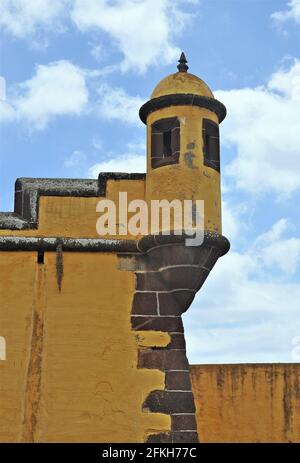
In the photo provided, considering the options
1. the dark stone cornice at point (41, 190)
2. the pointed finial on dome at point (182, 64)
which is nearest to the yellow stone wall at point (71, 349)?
the dark stone cornice at point (41, 190)

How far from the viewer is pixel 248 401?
12852 mm

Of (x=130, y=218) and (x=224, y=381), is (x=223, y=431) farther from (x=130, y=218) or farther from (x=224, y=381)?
(x=130, y=218)

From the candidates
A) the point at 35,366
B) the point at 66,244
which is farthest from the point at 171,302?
the point at 35,366

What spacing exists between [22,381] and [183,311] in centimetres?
198

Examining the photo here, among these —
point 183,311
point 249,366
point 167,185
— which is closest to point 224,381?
point 249,366

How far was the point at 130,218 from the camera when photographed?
8781 millimetres

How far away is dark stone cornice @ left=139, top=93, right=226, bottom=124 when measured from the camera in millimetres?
8773

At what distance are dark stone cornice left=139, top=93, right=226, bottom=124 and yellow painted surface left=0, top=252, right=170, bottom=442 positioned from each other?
1.89 metres

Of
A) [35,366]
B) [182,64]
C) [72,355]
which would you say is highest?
[182,64]

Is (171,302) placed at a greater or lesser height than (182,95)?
lesser

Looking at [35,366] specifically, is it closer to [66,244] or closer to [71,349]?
[71,349]

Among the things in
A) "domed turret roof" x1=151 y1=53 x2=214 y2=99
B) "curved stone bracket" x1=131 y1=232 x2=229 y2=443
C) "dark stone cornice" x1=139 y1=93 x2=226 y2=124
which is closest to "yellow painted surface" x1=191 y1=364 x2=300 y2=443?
"curved stone bracket" x1=131 y1=232 x2=229 y2=443

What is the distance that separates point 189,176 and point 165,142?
2.09 feet

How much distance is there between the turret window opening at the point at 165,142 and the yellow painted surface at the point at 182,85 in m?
0.37
